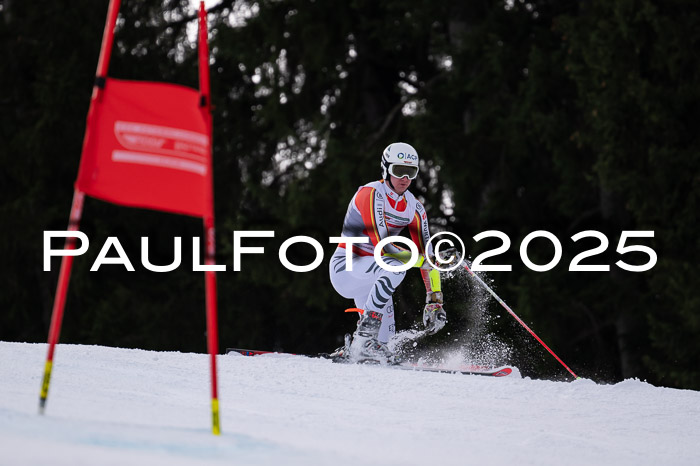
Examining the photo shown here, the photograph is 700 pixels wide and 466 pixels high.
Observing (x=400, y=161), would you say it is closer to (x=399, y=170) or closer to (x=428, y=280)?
(x=399, y=170)

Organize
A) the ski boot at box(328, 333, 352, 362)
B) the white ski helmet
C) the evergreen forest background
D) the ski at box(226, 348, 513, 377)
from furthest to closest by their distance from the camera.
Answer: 1. the evergreen forest background
2. the ski boot at box(328, 333, 352, 362)
3. the ski at box(226, 348, 513, 377)
4. the white ski helmet

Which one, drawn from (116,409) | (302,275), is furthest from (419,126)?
(116,409)

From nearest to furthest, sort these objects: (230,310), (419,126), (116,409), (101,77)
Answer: (101,77) → (116,409) → (419,126) → (230,310)

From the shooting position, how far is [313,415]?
5781mm

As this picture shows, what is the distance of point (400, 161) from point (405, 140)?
9.42m

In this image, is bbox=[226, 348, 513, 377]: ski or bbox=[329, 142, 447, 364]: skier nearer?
bbox=[329, 142, 447, 364]: skier

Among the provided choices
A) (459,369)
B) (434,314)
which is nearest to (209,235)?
(434,314)

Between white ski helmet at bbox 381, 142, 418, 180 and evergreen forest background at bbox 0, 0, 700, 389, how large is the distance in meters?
2.45

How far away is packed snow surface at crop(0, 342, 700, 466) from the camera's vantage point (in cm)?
409

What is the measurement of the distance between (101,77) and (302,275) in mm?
13131

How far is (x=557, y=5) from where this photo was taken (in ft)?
55.0

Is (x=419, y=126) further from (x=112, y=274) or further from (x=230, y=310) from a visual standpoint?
(x=112, y=274)

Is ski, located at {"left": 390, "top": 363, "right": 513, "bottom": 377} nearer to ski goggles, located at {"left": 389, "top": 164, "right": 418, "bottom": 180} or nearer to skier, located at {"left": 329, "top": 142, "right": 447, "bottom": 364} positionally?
skier, located at {"left": 329, "top": 142, "right": 447, "bottom": 364}

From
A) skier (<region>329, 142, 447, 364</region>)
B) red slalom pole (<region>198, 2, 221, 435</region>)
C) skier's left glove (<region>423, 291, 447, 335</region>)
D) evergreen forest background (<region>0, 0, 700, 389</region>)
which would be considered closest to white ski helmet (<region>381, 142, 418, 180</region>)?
skier (<region>329, 142, 447, 364</region>)
